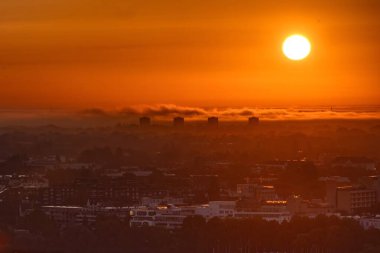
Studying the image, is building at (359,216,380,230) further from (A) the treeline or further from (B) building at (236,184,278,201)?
(B) building at (236,184,278,201)

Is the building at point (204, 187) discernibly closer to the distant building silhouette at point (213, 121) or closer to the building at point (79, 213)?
the building at point (79, 213)

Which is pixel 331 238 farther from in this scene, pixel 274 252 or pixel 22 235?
pixel 22 235

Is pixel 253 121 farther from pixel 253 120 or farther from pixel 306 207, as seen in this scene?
pixel 306 207

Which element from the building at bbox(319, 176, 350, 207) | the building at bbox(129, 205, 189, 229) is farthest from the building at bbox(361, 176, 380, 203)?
the building at bbox(129, 205, 189, 229)

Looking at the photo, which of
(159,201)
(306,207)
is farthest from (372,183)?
(159,201)

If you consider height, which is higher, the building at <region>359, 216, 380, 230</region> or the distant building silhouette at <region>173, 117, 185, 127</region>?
the distant building silhouette at <region>173, 117, 185, 127</region>

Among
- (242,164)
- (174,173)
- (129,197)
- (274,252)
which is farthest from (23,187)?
(274,252)
